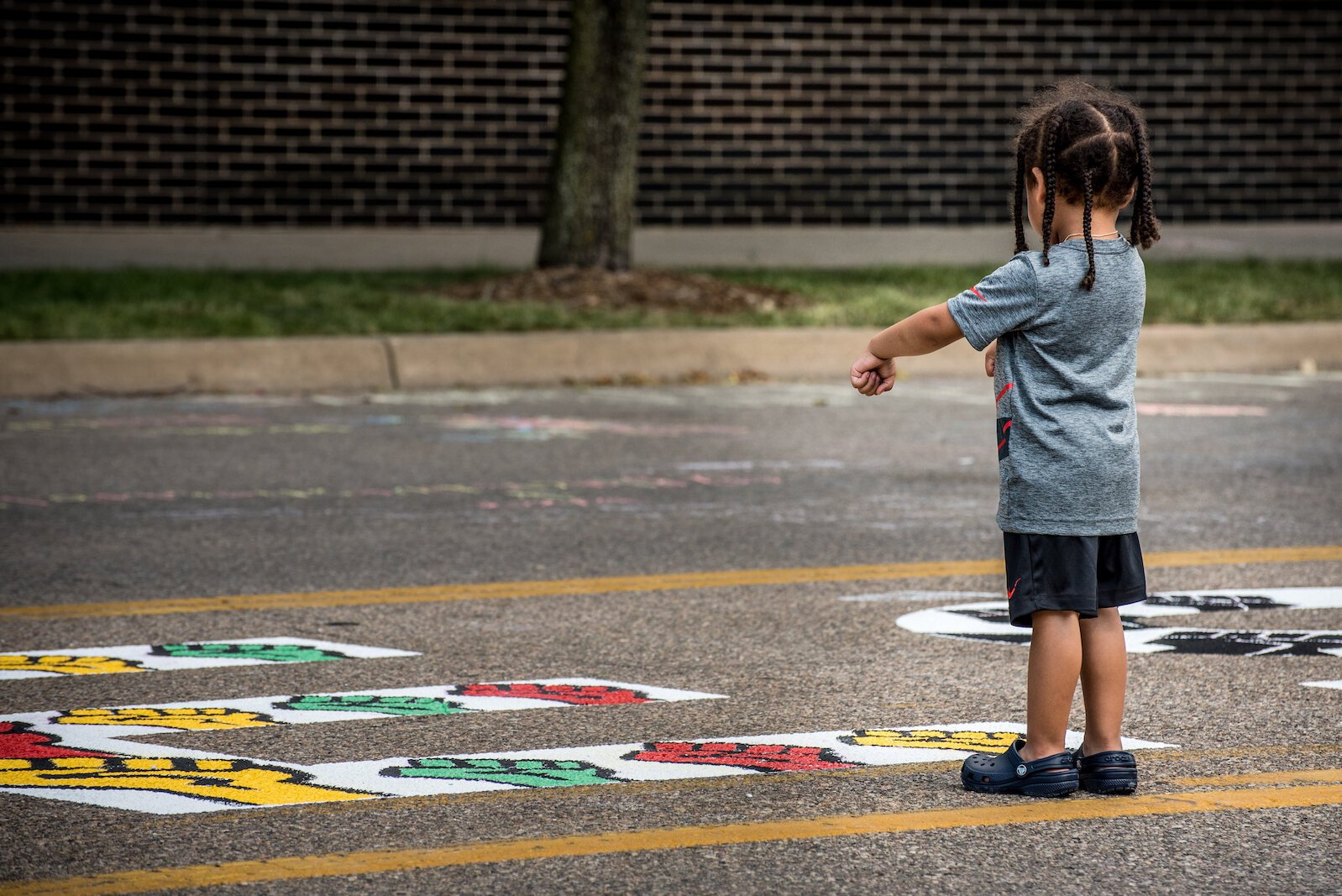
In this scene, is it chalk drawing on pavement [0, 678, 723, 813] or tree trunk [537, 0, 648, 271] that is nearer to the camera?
chalk drawing on pavement [0, 678, 723, 813]

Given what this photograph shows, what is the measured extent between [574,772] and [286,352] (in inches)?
270

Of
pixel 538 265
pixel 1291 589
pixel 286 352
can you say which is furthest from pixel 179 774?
pixel 538 265

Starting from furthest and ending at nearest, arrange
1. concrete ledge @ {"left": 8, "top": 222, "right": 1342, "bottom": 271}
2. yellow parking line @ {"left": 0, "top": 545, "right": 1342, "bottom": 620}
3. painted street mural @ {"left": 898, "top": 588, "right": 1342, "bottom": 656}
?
concrete ledge @ {"left": 8, "top": 222, "right": 1342, "bottom": 271} < yellow parking line @ {"left": 0, "top": 545, "right": 1342, "bottom": 620} < painted street mural @ {"left": 898, "top": 588, "right": 1342, "bottom": 656}

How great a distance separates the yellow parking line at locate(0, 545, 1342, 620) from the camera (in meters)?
5.22

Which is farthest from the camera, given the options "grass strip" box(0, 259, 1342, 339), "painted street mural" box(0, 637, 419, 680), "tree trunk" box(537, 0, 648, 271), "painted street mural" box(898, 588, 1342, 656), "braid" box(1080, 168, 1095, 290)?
"tree trunk" box(537, 0, 648, 271)

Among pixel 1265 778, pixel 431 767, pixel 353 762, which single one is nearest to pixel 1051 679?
pixel 1265 778

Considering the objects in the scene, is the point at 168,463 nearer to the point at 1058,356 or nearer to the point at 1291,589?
the point at 1291,589

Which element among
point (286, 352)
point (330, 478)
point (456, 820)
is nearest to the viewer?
point (456, 820)

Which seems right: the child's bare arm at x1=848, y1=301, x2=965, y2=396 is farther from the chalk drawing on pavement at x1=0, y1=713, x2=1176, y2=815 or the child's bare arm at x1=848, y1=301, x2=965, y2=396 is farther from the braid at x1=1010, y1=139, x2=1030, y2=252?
the chalk drawing on pavement at x1=0, y1=713, x2=1176, y2=815

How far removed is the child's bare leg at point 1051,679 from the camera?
3.61m

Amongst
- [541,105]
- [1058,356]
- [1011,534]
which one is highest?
[541,105]

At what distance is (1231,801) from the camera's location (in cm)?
353

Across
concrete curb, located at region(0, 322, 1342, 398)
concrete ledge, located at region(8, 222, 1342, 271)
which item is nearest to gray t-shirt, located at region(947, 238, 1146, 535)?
concrete curb, located at region(0, 322, 1342, 398)

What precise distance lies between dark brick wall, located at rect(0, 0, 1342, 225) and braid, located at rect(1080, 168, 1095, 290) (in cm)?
1264
